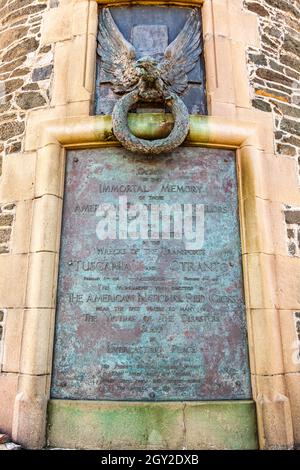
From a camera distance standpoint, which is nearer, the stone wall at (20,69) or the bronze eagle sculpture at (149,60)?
the bronze eagle sculpture at (149,60)

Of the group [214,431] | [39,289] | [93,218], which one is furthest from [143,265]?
[214,431]

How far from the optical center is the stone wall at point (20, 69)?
411 centimetres

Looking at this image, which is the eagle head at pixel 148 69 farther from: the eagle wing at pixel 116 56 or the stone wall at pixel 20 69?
the stone wall at pixel 20 69

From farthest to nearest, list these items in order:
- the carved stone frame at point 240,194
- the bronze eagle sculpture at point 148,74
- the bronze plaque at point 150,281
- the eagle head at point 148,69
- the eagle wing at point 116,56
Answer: the eagle wing at point 116,56
the eagle head at point 148,69
the bronze eagle sculpture at point 148,74
the bronze plaque at point 150,281
the carved stone frame at point 240,194

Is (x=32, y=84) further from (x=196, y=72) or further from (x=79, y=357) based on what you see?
(x=79, y=357)

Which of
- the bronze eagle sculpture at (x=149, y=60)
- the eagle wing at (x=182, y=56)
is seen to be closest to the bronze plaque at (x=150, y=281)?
the bronze eagle sculpture at (x=149, y=60)

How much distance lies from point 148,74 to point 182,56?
723mm

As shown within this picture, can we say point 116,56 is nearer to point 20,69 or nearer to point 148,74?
point 148,74

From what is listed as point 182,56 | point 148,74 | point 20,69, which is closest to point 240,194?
point 148,74

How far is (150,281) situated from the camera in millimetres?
3365

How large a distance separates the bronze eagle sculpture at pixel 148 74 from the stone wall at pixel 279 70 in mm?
787

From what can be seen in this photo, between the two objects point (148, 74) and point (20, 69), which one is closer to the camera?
point (148, 74)

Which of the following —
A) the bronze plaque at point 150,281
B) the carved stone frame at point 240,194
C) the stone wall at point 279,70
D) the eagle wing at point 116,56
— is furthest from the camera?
the stone wall at point 279,70

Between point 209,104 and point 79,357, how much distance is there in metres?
2.97
